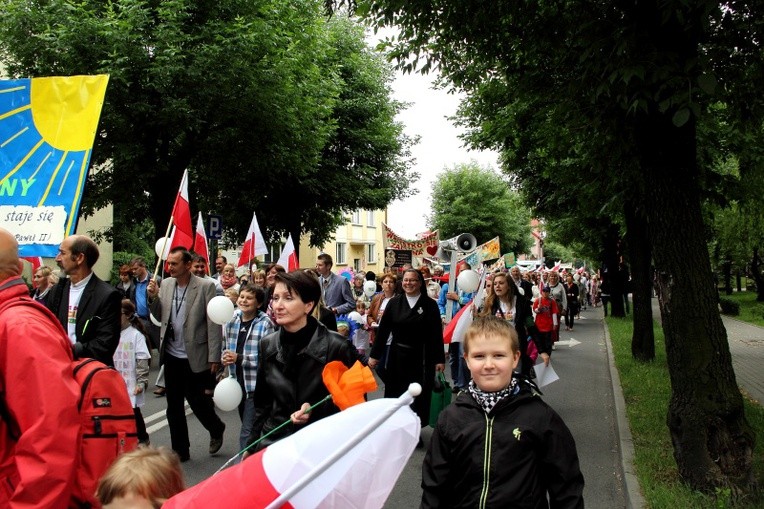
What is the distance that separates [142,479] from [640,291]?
13343mm

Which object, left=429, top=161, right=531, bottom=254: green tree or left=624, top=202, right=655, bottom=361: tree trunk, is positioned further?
left=429, top=161, right=531, bottom=254: green tree

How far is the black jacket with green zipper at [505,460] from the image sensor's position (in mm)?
2684

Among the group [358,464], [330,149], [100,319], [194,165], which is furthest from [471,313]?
[330,149]

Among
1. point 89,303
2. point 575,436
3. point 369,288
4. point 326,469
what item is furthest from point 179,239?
point 369,288

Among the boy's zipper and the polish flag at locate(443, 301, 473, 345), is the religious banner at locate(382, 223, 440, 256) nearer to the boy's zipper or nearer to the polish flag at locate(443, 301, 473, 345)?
the polish flag at locate(443, 301, 473, 345)

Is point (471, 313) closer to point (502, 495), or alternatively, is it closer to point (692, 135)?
point (692, 135)

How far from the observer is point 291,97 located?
59.2 feet

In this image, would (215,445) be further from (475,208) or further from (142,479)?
(475,208)

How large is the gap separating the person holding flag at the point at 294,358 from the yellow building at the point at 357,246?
1685 inches

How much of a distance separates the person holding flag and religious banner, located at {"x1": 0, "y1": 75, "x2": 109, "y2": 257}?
1391 millimetres

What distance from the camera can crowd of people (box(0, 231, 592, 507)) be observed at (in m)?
2.69

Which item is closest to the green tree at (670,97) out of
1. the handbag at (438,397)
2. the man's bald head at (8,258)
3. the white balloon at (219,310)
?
the handbag at (438,397)

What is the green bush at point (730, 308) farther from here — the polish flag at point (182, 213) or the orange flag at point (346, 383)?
the orange flag at point (346, 383)

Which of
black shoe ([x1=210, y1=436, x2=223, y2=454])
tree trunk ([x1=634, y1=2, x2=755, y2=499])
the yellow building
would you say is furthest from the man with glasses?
the yellow building
